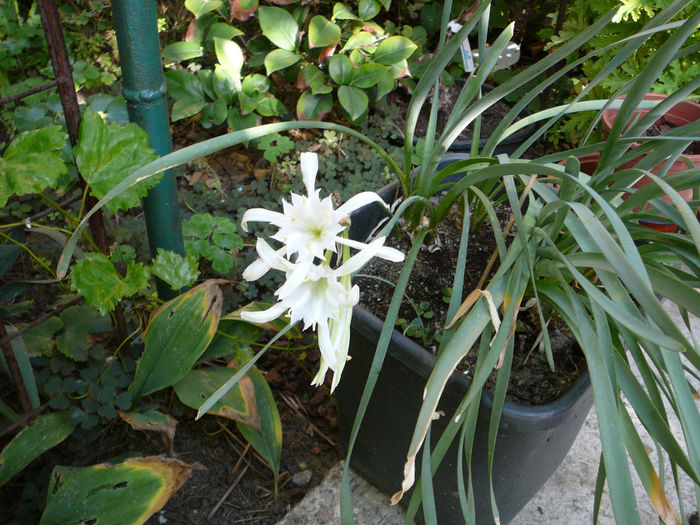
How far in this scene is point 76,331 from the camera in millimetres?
1380

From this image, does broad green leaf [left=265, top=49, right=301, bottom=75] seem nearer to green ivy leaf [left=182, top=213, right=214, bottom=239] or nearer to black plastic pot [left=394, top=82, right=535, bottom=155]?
black plastic pot [left=394, top=82, right=535, bottom=155]

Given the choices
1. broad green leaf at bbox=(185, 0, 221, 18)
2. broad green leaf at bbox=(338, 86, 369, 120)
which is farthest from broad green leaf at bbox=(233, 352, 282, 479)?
broad green leaf at bbox=(185, 0, 221, 18)

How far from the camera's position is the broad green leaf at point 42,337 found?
4.44 ft

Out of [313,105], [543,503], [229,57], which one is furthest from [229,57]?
[543,503]

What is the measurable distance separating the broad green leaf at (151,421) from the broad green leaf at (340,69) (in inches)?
48.9

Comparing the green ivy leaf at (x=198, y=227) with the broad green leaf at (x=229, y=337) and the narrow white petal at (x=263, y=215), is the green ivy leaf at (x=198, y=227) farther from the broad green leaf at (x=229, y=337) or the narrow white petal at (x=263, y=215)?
the narrow white petal at (x=263, y=215)

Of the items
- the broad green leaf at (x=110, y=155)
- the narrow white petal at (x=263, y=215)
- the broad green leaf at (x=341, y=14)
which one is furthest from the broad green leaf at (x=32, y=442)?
the broad green leaf at (x=341, y=14)

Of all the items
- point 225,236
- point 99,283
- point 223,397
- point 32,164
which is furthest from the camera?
point 225,236

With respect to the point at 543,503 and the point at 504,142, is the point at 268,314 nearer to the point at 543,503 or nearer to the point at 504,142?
the point at 543,503

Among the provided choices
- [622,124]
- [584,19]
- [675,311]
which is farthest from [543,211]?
[584,19]

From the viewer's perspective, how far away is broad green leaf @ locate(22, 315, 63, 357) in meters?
1.35

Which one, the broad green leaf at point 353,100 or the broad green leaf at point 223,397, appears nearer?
the broad green leaf at point 223,397

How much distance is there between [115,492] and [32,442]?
229 mm

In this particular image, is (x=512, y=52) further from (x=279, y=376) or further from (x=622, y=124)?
(x=279, y=376)
